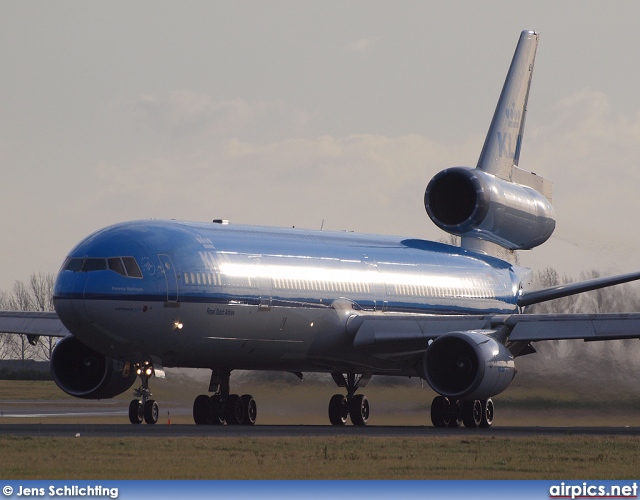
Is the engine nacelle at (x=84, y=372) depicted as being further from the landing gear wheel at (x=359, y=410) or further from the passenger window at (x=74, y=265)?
the landing gear wheel at (x=359, y=410)

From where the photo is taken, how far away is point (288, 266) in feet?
115

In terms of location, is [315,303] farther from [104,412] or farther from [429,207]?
[104,412]

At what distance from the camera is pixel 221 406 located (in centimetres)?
3581

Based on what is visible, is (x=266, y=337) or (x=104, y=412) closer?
(x=266, y=337)

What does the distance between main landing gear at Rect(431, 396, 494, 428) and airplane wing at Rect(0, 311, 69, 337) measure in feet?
32.3

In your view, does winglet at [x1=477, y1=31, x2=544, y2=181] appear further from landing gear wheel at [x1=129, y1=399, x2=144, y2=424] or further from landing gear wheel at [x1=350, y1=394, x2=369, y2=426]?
landing gear wheel at [x1=129, y1=399, x2=144, y2=424]

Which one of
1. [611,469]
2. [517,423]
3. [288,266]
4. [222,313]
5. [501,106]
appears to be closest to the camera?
[611,469]

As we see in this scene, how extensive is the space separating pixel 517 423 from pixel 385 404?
150 inches

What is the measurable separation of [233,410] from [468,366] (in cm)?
617

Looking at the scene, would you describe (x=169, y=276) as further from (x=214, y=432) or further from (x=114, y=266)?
(x=214, y=432)

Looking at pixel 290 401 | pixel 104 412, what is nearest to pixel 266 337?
pixel 290 401

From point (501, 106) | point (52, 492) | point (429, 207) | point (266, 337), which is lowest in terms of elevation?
point (52, 492)
